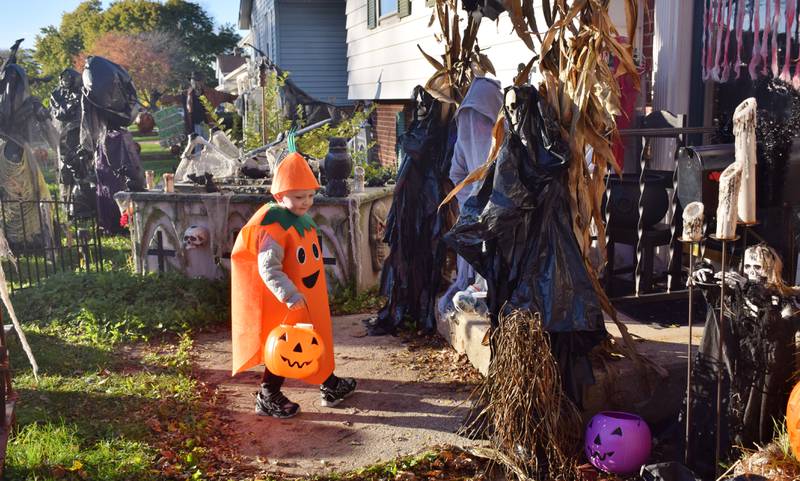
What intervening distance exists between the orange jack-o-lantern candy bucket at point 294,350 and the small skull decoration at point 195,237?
3.42 metres

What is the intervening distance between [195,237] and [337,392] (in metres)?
3.23

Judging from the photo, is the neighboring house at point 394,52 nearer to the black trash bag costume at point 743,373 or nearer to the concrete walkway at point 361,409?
the concrete walkway at point 361,409

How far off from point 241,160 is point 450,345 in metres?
3.66

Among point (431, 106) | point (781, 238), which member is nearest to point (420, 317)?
point (431, 106)

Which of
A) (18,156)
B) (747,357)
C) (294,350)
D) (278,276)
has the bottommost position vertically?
(294,350)

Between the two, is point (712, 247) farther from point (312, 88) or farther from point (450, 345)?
point (312, 88)

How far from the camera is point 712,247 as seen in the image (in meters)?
5.84

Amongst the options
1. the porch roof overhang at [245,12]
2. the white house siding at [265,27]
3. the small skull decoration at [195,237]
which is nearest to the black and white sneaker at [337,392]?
the small skull decoration at [195,237]

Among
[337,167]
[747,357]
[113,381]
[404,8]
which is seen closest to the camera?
[747,357]

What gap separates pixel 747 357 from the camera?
3.91m

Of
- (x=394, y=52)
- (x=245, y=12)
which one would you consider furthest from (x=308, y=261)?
(x=245, y=12)

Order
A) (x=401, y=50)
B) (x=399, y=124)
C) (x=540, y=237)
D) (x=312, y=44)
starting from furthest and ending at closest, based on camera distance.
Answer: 1. (x=312, y=44)
2. (x=399, y=124)
3. (x=401, y=50)
4. (x=540, y=237)

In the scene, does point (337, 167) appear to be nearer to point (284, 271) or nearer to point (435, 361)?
point (435, 361)

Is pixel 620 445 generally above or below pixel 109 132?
below
